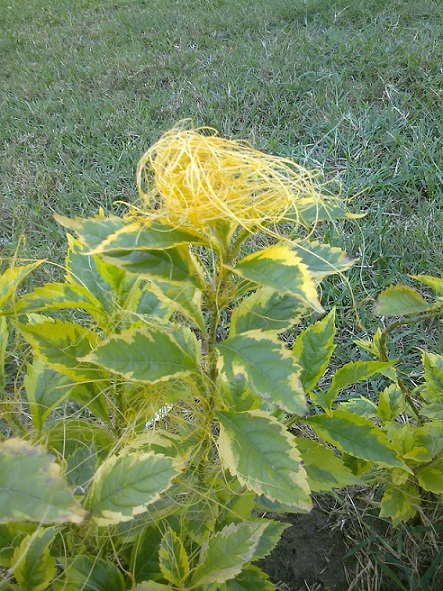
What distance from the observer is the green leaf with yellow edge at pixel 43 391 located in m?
0.87

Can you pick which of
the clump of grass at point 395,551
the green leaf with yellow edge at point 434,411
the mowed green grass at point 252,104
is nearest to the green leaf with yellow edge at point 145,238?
the green leaf with yellow edge at point 434,411

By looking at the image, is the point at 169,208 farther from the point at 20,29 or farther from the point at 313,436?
the point at 20,29

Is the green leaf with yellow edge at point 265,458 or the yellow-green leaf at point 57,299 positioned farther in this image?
the yellow-green leaf at point 57,299

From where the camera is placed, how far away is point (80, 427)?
94 cm

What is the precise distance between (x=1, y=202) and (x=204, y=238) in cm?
204

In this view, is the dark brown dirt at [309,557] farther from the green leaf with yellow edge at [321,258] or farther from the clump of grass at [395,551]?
the green leaf with yellow edge at [321,258]

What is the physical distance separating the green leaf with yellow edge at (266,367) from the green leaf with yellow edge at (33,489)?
228 millimetres

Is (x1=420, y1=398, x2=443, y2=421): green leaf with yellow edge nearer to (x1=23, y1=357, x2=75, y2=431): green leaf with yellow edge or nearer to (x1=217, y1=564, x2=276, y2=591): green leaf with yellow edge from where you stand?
(x1=217, y1=564, x2=276, y2=591): green leaf with yellow edge

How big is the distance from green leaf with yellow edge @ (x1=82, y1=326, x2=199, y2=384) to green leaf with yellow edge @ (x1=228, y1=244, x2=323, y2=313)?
0.49 ft

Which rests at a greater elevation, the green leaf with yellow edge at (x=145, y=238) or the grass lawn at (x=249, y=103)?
the green leaf with yellow edge at (x=145, y=238)

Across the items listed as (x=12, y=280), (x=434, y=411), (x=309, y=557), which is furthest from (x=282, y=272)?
(x=309, y=557)

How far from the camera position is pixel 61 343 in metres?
0.82

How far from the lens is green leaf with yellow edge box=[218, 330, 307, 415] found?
630mm

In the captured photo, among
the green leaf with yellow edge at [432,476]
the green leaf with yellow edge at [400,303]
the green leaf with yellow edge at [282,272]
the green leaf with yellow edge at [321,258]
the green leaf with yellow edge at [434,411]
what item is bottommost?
the green leaf with yellow edge at [432,476]
